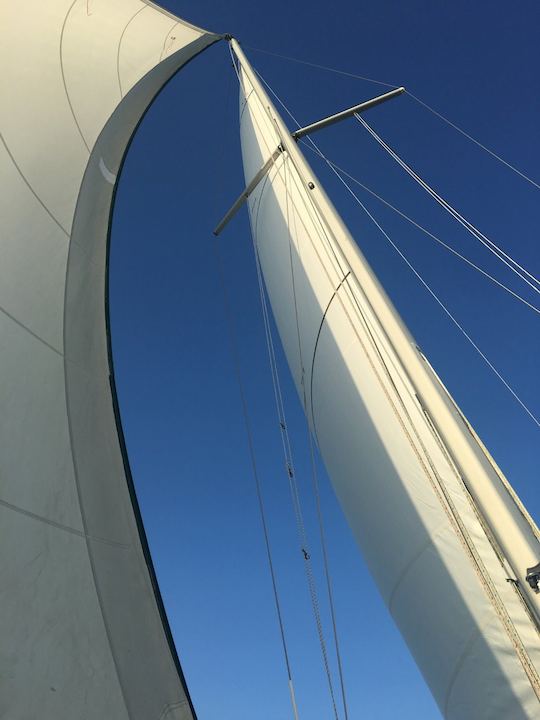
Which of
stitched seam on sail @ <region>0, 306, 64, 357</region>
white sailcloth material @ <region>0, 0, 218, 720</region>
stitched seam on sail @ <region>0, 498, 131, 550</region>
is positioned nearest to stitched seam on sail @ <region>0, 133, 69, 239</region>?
white sailcloth material @ <region>0, 0, 218, 720</region>

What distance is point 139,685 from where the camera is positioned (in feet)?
4.62

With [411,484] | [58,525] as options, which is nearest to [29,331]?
[58,525]

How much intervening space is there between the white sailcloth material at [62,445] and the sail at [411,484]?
115 centimetres

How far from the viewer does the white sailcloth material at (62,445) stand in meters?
1.32

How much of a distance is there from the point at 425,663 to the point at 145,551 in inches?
Answer: 72.4

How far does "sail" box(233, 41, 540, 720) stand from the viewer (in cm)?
186

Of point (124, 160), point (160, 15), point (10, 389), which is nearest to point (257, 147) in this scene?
point (160, 15)

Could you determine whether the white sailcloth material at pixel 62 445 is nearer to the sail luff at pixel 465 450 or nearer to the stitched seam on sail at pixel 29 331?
the stitched seam on sail at pixel 29 331

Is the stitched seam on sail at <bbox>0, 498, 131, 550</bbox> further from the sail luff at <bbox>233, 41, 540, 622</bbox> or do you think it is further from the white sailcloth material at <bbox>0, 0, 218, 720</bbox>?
the sail luff at <bbox>233, 41, 540, 622</bbox>

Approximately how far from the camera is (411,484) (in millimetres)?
2830

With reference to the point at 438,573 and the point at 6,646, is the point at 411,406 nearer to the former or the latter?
the point at 438,573

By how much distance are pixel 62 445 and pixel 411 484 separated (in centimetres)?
191

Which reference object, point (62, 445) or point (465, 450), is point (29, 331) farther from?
point (465, 450)

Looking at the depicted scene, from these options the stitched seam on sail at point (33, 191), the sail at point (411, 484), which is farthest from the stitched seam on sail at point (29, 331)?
the sail at point (411, 484)
